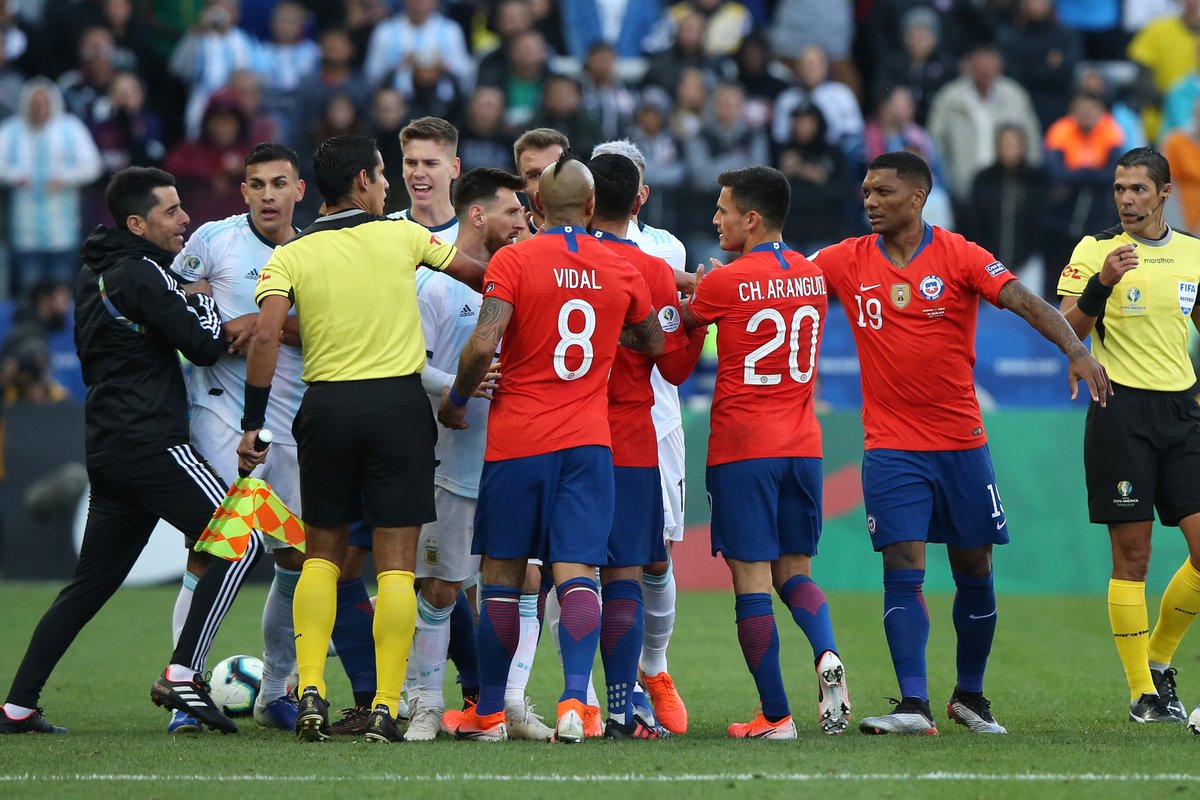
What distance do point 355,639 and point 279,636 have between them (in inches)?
23.8

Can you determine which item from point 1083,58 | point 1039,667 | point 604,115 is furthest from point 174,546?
point 1083,58

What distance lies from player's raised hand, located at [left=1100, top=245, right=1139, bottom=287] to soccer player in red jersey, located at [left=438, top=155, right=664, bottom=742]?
2.28 metres

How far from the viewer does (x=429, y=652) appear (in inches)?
305

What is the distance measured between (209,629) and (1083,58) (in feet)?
55.4

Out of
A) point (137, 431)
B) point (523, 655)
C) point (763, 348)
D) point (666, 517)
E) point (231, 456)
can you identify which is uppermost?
point (763, 348)

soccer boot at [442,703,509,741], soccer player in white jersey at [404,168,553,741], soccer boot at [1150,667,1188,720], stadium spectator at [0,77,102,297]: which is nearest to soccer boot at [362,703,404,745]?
soccer boot at [442,703,509,741]

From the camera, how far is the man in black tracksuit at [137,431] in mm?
7801

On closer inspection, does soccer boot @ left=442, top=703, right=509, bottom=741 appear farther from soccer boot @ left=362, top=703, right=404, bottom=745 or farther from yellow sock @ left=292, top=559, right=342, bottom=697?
yellow sock @ left=292, top=559, right=342, bottom=697

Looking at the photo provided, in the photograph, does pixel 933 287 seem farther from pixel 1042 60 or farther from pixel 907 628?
pixel 1042 60

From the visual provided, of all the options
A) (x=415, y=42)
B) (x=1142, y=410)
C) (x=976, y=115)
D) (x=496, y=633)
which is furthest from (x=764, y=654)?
(x=415, y=42)

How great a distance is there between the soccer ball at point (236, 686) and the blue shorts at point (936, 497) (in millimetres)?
3282

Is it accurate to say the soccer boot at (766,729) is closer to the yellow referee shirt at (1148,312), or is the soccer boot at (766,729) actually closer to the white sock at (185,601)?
the yellow referee shirt at (1148,312)

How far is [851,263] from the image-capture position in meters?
7.98

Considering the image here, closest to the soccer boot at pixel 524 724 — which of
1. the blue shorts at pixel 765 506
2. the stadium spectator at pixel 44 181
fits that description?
the blue shorts at pixel 765 506
